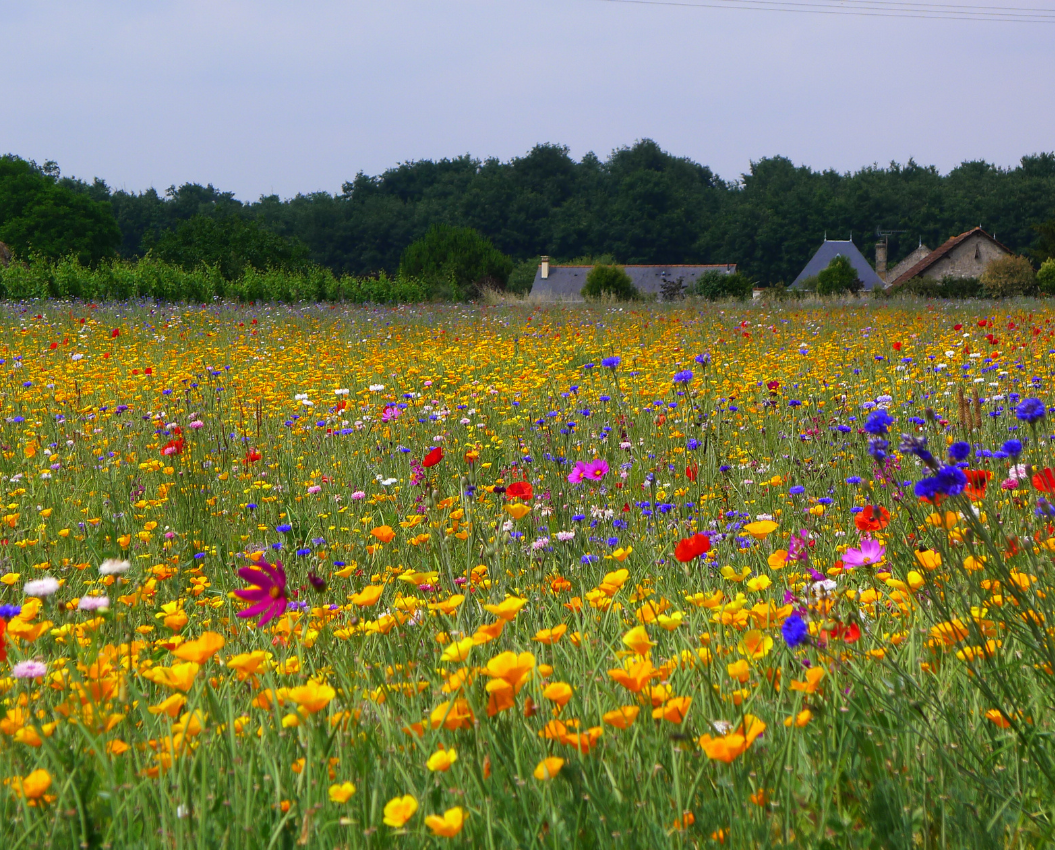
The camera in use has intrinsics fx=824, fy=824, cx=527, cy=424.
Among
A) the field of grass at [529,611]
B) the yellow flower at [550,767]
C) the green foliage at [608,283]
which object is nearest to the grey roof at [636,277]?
the green foliage at [608,283]

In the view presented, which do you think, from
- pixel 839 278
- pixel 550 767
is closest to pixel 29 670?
pixel 550 767

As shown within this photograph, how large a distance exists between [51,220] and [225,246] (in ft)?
74.6

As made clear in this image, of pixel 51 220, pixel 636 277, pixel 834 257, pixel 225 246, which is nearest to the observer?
Answer: pixel 225 246

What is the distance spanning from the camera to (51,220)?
54844 mm

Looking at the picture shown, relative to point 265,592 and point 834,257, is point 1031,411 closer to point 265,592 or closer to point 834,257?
point 265,592

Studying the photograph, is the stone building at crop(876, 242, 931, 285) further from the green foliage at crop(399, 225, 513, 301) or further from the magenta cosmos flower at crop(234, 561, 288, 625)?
the magenta cosmos flower at crop(234, 561, 288, 625)

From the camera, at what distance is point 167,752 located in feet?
3.79

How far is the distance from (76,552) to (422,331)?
26.8 feet

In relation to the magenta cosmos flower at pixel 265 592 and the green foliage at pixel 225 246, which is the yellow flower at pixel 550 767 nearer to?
the magenta cosmos flower at pixel 265 592

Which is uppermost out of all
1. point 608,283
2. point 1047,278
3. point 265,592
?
point 608,283

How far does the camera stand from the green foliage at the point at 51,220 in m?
54.0

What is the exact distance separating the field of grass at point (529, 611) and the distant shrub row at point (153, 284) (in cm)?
982

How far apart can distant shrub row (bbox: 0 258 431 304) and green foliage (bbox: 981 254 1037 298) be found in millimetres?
19914

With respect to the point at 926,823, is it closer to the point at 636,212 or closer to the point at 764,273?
the point at 764,273
